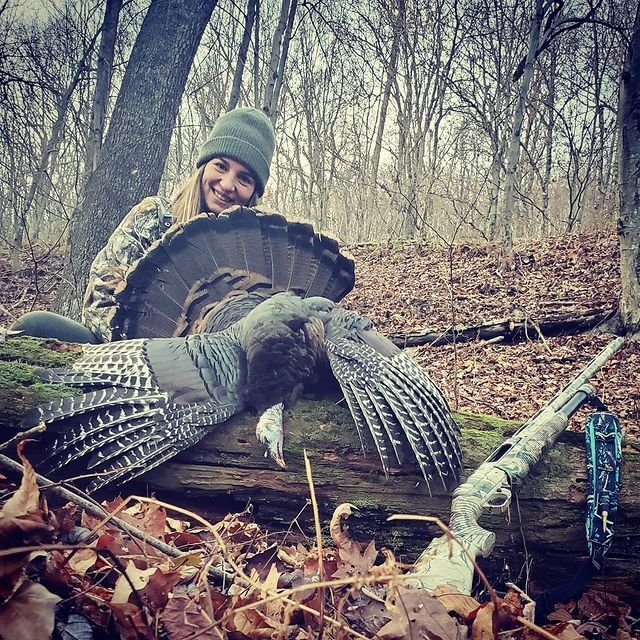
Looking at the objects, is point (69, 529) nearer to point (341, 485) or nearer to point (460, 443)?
point (341, 485)

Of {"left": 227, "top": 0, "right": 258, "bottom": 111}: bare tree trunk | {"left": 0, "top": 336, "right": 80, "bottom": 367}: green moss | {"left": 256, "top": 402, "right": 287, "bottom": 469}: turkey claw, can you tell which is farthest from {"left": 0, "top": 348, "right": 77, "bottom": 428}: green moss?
{"left": 227, "top": 0, "right": 258, "bottom": 111}: bare tree trunk

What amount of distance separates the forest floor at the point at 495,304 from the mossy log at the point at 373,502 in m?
1.76

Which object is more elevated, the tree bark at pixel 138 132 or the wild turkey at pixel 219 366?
the tree bark at pixel 138 132

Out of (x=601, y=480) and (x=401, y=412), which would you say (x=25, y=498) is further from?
(x=601, y=480)

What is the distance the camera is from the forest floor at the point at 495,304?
575 cm

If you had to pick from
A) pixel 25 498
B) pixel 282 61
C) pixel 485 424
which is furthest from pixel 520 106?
pixel 25 498

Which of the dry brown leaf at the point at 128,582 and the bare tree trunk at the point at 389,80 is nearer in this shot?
the dry brown leaf at the point at 128,582

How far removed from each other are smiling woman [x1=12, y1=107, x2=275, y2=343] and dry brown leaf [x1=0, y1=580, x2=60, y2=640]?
306 centimetres

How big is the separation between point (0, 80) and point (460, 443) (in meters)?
6.46

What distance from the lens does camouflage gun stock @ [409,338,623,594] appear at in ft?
5.66

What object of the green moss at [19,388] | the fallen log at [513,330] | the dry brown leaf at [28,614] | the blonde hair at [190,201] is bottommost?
the dry brown leaf at [28,614]

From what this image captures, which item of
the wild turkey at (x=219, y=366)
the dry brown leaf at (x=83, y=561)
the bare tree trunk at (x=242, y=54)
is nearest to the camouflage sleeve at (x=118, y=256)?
the wild turkey at (x=219, y=366)

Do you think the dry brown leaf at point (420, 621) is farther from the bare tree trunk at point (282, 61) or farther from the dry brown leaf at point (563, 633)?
the bare tree trunk at point (282, 61)

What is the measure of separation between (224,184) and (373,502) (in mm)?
3243
